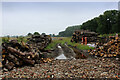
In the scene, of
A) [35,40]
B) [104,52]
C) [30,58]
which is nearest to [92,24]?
[35,40]

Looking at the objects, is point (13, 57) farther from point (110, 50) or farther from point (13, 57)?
point (110, 50)

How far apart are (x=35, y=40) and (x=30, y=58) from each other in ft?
20.1

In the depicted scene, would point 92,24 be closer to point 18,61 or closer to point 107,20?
point 107,20

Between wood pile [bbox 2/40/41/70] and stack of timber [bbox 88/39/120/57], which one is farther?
stack of timber [bbox 88/39/120/57]

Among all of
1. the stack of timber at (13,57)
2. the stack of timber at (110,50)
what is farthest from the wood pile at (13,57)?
the stack of timber at (110,50)

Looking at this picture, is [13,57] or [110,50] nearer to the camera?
[13,57]

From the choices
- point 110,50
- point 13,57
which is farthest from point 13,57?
point 110,50

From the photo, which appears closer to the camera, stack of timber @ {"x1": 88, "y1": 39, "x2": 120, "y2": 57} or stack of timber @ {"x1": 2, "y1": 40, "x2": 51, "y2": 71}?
stack of timber @ {"x1": 2, "y1": 40, "x2": 51, "y2": 71}

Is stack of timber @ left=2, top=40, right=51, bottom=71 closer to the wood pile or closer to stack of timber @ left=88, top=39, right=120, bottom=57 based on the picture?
the wood pile

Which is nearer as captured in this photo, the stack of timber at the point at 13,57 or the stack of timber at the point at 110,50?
the stack of timber at the point at 13,57

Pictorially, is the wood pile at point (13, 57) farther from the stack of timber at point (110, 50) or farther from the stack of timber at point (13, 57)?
the stack of timber at point (110, 50)

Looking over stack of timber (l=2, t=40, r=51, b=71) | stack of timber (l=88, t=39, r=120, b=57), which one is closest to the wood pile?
stack of timber (l=2, t=40, r=51, b=71)

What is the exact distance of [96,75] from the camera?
10.5 feet

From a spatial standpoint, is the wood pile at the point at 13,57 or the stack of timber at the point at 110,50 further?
the stack of timber at the point at 110,50
